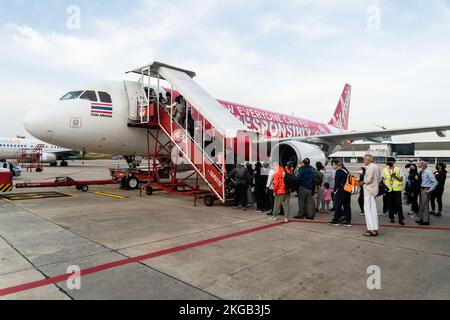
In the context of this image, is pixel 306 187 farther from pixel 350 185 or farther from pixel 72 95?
pixel 72 95

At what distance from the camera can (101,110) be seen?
9.69 metres

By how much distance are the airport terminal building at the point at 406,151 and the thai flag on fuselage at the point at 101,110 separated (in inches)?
2703

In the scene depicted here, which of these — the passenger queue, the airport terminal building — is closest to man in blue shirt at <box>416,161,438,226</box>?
the passenger queue

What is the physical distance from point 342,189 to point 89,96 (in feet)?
26.8

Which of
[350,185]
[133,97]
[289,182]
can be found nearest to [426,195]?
[350,185]

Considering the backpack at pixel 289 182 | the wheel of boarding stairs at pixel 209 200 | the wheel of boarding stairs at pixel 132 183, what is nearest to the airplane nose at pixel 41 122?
the wheel of boarding stairs at pixel 132 183

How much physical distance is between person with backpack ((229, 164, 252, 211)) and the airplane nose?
5650 millimetres

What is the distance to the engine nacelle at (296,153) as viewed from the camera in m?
10.3

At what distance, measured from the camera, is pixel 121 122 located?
10.1m

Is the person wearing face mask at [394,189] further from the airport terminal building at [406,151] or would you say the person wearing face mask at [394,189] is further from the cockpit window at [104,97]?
the airport terminal building at [406,151]

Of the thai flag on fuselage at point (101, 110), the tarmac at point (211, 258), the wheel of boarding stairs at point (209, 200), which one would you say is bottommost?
the tarmac at point (211, 258)

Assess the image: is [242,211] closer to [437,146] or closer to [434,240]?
[434,240]
